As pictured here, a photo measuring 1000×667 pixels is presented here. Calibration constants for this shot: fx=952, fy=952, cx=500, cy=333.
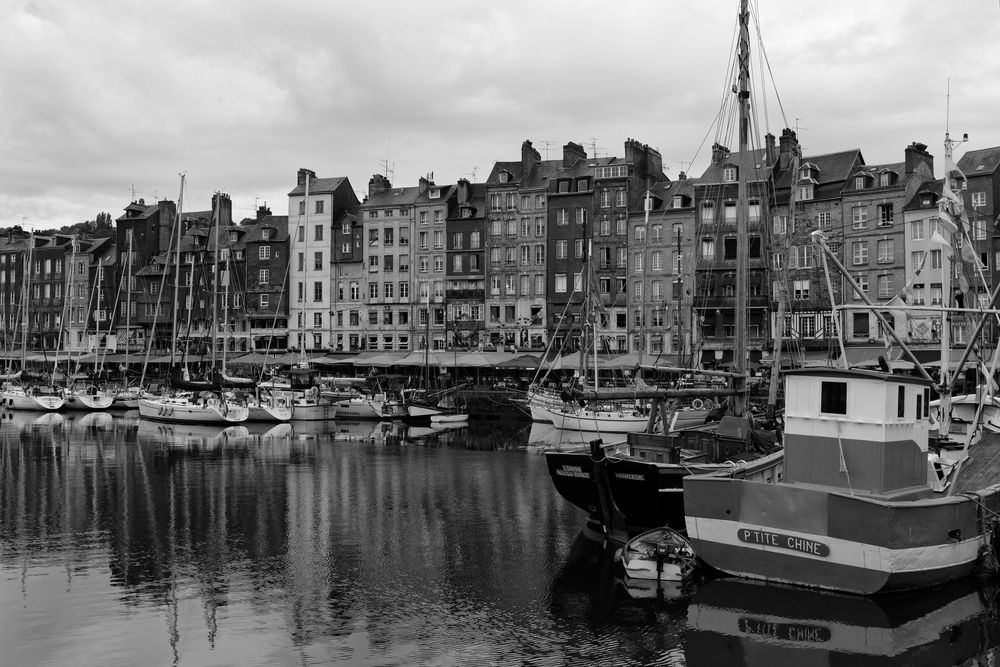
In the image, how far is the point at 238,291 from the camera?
352ft

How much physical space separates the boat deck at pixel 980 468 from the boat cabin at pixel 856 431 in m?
2.76

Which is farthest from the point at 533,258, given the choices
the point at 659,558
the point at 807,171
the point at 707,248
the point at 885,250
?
→ the point at 659,558

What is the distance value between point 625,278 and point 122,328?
62291 millimetres

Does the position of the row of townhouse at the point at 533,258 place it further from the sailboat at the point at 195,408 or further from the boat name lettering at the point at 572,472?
the boat name lettering at the point at 572,472

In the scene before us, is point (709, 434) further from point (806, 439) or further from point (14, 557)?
point (14, 557)

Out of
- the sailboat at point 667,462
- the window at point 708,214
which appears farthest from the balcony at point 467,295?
the sailboat at point 667,462

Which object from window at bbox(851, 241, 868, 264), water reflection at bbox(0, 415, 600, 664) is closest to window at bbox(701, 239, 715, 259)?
window at bbox(851, 241, 868, 264)

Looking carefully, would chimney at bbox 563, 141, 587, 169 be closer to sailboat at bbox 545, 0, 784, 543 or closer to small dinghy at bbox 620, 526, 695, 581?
sailboat at bbox 545, 0, 784, 543

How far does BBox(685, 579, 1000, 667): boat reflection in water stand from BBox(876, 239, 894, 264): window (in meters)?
58.2

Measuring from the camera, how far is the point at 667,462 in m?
27.2

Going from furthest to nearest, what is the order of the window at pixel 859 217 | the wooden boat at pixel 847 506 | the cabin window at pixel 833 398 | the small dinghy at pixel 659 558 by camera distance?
the window at pixel 859 217 → the small dinghy at pixel 659 558 → the cabin window at pixel 833 398 → the wooden boat at pixel 847 506

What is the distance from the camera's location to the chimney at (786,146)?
83125 millimetres

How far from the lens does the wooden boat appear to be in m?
21.1

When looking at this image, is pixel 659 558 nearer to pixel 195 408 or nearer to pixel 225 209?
pixel 195 408
